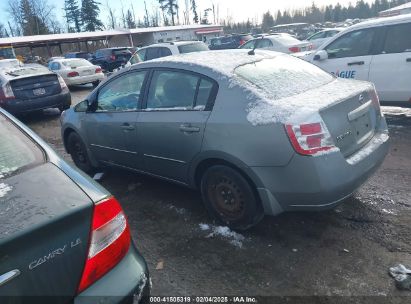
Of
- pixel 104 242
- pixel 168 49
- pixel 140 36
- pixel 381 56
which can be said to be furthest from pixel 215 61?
pixel 140 36

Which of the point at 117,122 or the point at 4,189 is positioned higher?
the point at 4,189

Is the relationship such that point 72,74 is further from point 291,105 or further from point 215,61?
point 291,105

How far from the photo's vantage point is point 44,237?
1.53m

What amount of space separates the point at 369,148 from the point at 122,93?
2861mm

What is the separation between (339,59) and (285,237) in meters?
4.77

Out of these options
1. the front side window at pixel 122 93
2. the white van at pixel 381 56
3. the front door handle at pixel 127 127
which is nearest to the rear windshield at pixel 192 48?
the white van at pixel 381 56

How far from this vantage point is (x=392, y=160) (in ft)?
16.1

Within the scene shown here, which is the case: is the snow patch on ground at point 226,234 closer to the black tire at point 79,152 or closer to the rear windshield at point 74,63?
the black tire at point 79,152

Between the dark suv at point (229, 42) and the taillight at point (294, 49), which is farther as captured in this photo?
the dark suv at point (229, 42)

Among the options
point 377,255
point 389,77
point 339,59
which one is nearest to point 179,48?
point 339,59

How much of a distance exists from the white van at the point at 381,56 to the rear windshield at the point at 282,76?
9.32 ft

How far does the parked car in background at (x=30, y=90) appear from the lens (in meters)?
9.18

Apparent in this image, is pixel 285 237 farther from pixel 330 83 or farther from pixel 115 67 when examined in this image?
pixel 115 67

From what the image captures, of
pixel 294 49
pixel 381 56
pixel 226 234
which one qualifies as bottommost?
pixel 226 234
